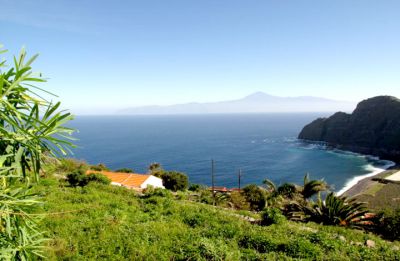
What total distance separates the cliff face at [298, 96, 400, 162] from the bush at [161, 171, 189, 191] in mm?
78269

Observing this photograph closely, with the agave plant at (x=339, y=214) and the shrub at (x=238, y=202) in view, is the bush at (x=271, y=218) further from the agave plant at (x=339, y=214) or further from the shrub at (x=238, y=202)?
the shrub at (x=238, y=202)

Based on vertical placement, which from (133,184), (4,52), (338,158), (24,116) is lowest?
(338,158)

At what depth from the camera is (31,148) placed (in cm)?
410

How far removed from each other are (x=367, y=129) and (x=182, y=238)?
124m

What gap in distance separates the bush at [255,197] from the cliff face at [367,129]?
77.3 meters

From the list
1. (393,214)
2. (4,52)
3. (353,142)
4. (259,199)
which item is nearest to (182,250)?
(4,52)

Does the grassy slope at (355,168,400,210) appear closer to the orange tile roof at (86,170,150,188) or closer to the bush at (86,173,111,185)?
the orange tile roof at (86,170,150,188)

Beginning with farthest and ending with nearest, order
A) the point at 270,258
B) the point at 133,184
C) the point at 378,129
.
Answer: the point at 378,129, the point at 133,184, the point at 270,258

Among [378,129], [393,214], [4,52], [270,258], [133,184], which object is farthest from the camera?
[378,129]

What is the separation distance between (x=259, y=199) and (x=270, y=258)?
19.2 meters

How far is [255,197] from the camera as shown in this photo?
27625 mm

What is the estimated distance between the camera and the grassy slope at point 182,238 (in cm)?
823

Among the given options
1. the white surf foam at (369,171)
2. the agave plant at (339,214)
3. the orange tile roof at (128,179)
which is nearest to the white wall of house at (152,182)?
the orange tile roof at (128,179)

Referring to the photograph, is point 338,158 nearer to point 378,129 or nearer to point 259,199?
point 378,129
